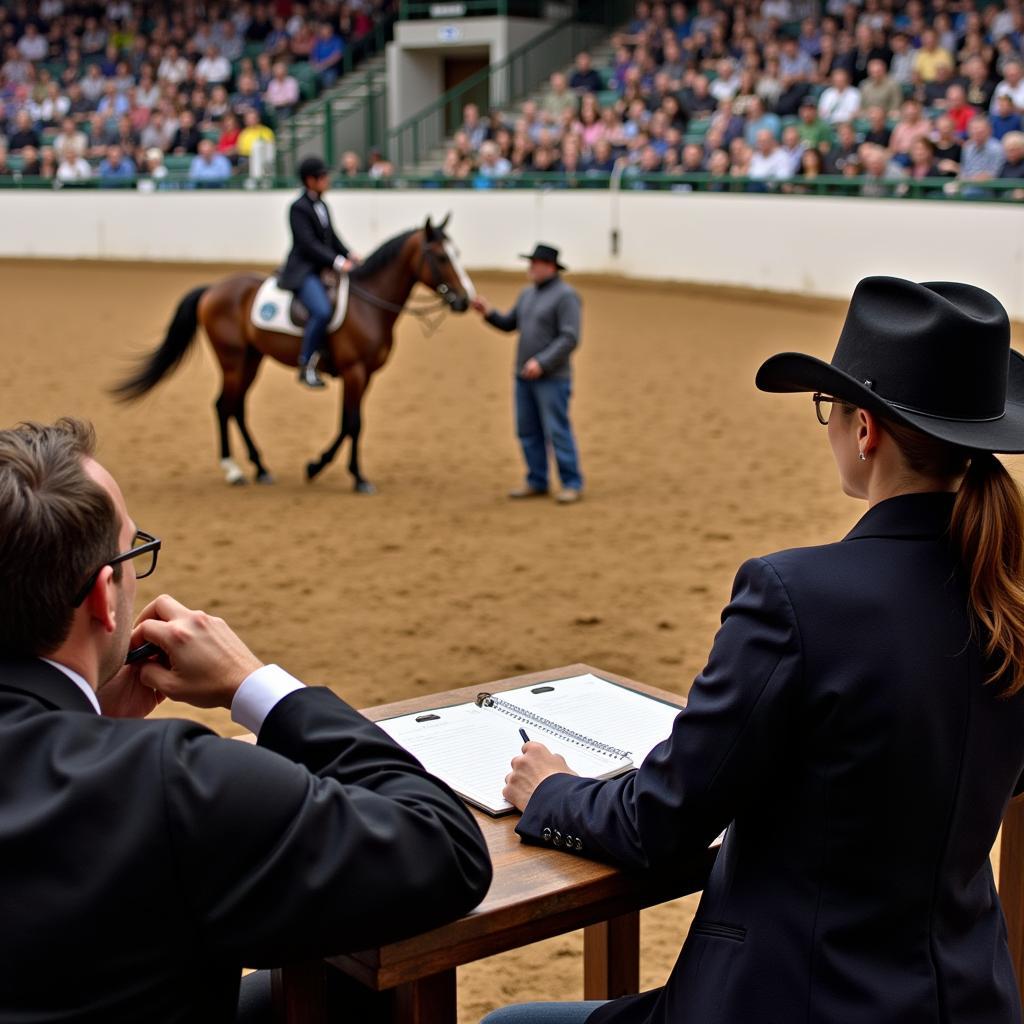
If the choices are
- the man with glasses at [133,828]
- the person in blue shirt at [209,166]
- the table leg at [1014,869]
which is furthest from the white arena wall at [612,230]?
the man with glasses at [133,828]

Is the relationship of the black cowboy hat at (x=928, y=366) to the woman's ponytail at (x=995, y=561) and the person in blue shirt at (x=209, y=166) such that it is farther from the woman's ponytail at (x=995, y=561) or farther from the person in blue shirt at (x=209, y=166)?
the person in blue shirt at (x=209, y=166)

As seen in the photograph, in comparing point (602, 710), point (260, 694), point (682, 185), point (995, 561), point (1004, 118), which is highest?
point (1004, 118)

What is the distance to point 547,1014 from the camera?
2367 mm

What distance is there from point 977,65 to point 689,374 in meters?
6.80

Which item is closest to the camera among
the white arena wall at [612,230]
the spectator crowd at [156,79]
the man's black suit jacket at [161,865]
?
the man's black suit jacket at [161,865]

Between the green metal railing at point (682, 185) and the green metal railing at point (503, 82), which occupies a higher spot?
the green metal railing at point (503, 82)

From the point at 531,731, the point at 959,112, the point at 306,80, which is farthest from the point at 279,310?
the point at 306,80

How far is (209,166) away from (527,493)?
17938 mm

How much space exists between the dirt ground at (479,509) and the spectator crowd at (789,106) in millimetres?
2269

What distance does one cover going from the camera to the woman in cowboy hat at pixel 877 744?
6.11ft

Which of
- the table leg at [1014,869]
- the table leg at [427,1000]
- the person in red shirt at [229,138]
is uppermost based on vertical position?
the person in red shirt at [229,138]

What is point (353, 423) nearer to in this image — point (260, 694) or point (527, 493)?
point (527, 493)

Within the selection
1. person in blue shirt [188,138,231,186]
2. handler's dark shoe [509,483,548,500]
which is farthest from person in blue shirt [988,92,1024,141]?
person in blue shirt [188,138,231,186]

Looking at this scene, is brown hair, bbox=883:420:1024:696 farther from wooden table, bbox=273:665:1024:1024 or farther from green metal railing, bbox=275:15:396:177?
green metal railing, bbox=275:15:396:177
